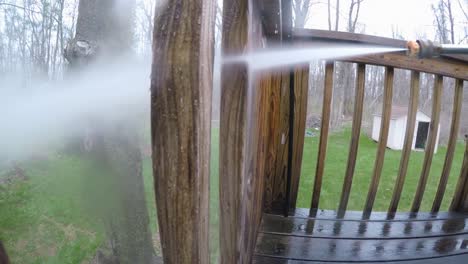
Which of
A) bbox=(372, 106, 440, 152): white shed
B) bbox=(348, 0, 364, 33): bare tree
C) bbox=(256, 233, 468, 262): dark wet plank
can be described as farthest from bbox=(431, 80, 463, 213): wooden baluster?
bbox=(348, 0, 364, 33): bare tree

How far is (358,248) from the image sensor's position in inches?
52.0

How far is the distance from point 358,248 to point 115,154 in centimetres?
113

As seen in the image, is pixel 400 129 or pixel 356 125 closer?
pixel 356 125

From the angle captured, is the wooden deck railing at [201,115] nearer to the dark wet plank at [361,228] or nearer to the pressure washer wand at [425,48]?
the pressure washer wand at [425,48]

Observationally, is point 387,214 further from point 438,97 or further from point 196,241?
point 196,241

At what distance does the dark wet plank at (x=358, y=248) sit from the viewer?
4.11 feet

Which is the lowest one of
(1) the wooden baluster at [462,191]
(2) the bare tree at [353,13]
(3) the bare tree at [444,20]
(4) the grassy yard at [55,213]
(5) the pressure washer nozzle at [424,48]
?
(1) the wooden baluster at [462,191]

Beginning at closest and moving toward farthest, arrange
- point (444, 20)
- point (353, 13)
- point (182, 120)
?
1. point (182, 120)
2. point (444, 20)
3. point (353, 13)

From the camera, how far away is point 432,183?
5.03 meters

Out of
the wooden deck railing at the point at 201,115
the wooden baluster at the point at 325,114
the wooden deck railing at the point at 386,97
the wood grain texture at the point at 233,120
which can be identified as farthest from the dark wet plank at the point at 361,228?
the wood grain texture at the point at 233,120

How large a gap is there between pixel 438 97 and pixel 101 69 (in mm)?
1677

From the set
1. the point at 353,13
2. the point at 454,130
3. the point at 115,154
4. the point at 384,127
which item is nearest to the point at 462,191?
the point at 454,130

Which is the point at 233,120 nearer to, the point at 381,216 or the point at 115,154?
the point at 115,154

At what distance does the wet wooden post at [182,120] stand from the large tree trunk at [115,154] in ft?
1.28
